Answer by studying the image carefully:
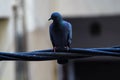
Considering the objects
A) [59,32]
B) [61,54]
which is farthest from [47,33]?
[61,54]

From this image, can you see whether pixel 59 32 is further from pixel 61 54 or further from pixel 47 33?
pixel 47 33

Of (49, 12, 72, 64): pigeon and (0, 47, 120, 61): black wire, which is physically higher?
(49, 12, 72, 64): pigeon

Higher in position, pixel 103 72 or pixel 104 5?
pixel 104 5

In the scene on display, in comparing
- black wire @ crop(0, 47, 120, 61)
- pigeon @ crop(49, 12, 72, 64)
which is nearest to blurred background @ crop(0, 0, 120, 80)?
pigeon @ crop(49, 12, 72, 64)

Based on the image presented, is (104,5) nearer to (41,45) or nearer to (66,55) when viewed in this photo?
(41,45)

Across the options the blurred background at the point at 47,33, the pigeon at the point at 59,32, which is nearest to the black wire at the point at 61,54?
the pigeon at the point at 59,32

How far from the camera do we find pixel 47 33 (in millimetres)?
16172

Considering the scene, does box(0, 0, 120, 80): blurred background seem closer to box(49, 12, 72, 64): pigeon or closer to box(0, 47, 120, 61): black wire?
box(49, 12, 72, 64): pigeon

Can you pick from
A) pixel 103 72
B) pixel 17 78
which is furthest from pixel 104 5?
pixel 17 78

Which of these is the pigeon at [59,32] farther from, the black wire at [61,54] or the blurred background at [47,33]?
the blurred background at [47,33]

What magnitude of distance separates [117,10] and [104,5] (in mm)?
353

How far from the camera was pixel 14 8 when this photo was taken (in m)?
12.8

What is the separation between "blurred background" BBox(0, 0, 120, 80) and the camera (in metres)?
12.7

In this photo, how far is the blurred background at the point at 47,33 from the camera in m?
12.7
